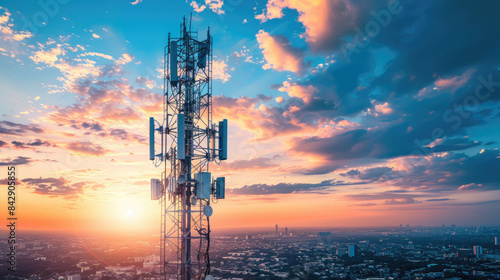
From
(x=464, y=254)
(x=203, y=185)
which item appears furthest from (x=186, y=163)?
(x=464, y=254)

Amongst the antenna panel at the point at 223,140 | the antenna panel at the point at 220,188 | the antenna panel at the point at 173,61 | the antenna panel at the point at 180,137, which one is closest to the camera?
the antenna panel at the point at 180,137

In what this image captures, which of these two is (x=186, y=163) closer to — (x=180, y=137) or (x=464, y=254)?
(x=180, y=137)

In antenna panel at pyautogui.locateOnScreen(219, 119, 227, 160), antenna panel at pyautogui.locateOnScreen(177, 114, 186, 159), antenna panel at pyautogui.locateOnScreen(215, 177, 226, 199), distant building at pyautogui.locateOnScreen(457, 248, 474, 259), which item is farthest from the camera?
distant building at pyautogui.locateOnScreen(457, 248, 474, 259)

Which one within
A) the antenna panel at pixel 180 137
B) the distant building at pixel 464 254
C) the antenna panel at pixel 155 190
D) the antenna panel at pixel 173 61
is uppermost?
the antenna panel at pixel 173 61

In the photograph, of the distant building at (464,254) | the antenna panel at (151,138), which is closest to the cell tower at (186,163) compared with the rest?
the antenna panel at (151,138)

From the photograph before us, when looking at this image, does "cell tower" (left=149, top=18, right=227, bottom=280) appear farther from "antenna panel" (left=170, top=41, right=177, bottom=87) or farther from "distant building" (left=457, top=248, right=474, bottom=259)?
"distant building" (left=457, top=248, right=474, bottom=259)

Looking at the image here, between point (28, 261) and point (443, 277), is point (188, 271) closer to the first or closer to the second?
point (443, 277)

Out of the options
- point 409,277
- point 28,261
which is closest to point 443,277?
point 409,277

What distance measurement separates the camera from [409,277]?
180 feet

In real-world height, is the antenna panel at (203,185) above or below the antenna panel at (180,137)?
below

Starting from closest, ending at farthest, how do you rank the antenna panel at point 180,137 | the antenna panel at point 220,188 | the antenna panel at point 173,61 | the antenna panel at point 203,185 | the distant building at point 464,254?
the antenna panel at point 180,137, the antenna panel at point 203,185, the antenna panel at point 173,61, the antenna panel at point 220,188, the distant building at point 464,254

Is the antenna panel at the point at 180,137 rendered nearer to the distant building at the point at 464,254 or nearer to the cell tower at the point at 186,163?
the cell tower at the point at 186,163

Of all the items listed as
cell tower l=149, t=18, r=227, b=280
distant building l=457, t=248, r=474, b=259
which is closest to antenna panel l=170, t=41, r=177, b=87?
cell tower l=149, t=18, r=227, b=280

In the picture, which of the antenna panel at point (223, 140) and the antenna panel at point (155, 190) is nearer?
the antenna panel at point (155, 190)
